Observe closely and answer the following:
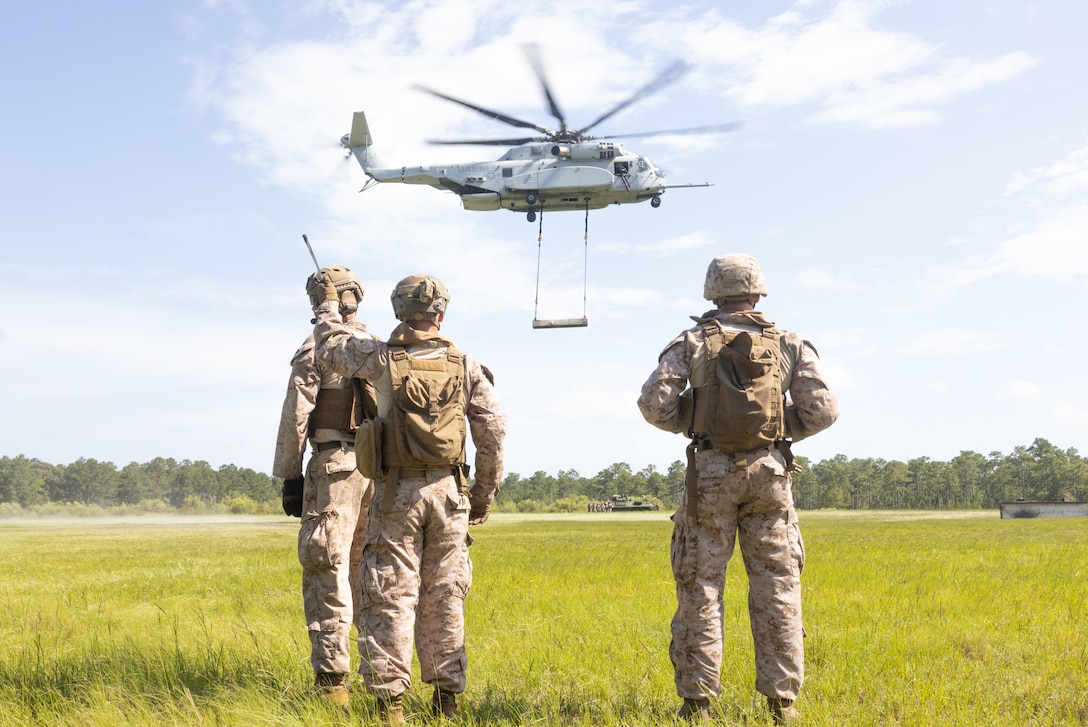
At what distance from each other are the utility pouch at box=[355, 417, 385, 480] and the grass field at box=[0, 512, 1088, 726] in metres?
1.24

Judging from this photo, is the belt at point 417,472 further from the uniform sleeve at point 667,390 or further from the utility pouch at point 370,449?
the uniform sleeve at point 667,390

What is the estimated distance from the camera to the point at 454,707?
14.9 feet

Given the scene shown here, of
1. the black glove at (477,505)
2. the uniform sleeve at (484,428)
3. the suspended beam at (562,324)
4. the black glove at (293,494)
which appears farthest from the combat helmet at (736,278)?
the suspended beam at (562,324)

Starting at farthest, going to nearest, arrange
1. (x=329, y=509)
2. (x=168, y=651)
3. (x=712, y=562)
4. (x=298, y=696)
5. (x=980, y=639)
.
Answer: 1. (x=980, y=639)
2. (x=168, y=651)
3. (x=329, y=509)
4. (x=298, y=696)
5. (x=712, y=562)

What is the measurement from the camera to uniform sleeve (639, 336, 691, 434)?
15.2 feet

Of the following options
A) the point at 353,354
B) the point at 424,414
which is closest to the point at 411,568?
the point at 424,414

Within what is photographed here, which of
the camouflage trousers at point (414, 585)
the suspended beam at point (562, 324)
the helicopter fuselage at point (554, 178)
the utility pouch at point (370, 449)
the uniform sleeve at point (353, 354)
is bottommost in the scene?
the camouflage trousers at point (414, 585)

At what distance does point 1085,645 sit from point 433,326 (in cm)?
528

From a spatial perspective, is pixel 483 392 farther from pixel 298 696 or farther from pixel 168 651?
pixel 168 651

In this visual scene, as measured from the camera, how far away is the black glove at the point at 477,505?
16.3 ft

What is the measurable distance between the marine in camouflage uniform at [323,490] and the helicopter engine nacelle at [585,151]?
23.9 metres

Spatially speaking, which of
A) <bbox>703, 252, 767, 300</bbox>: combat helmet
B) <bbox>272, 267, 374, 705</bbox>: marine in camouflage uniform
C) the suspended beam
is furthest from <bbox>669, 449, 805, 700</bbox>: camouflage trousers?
the suspended beam

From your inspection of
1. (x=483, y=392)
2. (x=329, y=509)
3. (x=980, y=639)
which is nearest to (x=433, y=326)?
(x=483, y=392)

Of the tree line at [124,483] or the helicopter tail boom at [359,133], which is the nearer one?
the helicopter tail boom at [359,133]
